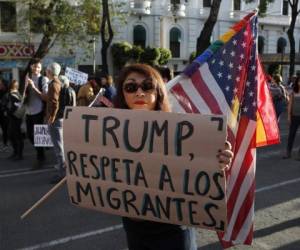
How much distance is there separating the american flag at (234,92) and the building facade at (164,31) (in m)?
23.8

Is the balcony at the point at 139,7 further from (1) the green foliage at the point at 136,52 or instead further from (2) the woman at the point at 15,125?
(2) the woman at the point at 15,125

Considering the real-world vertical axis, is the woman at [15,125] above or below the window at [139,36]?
below

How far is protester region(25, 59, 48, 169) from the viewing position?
8227 millimetres

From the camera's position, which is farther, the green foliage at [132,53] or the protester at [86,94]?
the green foliage at [132,53]

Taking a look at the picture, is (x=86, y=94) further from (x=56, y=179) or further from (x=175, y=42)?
(x=175, y=42)

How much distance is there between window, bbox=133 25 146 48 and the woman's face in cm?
3060

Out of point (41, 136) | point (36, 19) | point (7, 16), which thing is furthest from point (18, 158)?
point (7, 16)

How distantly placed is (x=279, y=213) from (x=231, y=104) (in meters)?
2.68

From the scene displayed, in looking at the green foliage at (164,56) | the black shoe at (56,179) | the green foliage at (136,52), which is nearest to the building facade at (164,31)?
the green foliage at (164,56)

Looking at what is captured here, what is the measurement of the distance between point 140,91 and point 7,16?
26648mm

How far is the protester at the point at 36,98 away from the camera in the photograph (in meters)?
8.23

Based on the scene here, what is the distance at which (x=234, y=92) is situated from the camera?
10.8 feet

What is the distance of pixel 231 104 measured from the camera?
127 inches

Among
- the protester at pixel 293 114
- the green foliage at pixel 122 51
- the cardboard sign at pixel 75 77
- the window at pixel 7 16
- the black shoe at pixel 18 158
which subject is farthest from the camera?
the green foliage at pixel 122 51
